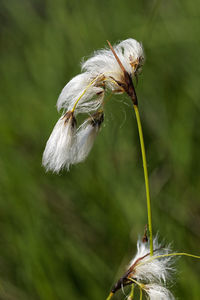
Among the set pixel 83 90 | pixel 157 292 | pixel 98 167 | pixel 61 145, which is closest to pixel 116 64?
pixel 83 90

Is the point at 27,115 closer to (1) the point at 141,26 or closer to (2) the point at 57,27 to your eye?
(2) the point at 57,27

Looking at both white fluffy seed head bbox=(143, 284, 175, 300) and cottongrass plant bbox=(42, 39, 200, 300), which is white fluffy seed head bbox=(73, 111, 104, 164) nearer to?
cottongrass plant bbox=(42, 39, 200, 300)

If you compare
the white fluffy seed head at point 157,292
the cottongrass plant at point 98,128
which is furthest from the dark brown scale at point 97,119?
the white fluffy seed head at point 157,292

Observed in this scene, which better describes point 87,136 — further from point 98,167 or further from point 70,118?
point 98,167

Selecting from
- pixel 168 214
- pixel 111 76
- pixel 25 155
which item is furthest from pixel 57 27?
pixel 111 76

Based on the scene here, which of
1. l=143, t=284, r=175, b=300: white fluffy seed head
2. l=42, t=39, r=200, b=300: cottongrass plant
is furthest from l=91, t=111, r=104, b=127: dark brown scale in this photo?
l=143, t=284, r=175, b=300: white fluffy seed head
